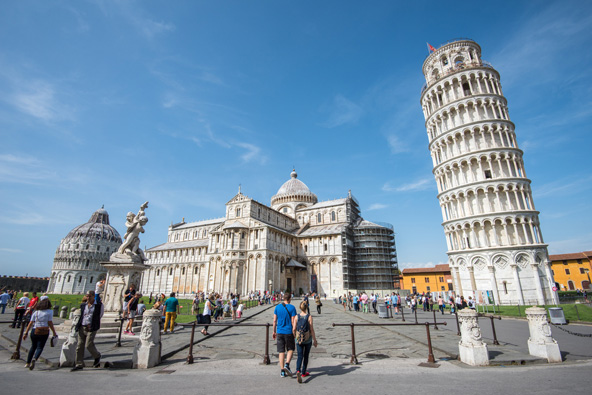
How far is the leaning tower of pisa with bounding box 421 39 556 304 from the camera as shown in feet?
88.0

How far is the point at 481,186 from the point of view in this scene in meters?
29.2

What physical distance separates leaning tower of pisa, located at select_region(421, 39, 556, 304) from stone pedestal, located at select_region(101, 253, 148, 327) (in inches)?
1186

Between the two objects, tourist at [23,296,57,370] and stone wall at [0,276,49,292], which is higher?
stone wall at [0,276,49,292]

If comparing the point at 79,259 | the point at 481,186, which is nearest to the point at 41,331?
the point at 481,186

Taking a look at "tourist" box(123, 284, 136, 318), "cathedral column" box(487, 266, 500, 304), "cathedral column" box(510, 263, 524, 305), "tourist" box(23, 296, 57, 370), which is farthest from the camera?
"cathedral column" box(487, 266, 500, 304)

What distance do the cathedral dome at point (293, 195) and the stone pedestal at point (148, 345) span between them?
53.7 meters

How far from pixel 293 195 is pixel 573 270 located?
170 feet

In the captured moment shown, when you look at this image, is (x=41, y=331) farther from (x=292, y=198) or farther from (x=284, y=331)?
(x=292, y=198)

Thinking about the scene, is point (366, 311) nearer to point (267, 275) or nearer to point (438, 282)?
point (267, 275)

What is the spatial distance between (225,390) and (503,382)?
535 centimetres

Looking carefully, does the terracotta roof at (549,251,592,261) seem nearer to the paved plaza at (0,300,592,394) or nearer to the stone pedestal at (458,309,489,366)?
the paved plaza at (0,300,592,394)

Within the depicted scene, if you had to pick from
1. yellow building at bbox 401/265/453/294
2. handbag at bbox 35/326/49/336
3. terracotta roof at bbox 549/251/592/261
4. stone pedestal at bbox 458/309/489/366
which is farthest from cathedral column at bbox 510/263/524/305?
terracotta roof at bbox 549/251/592/261

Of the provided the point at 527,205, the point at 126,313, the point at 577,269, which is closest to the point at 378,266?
the point at 527,205

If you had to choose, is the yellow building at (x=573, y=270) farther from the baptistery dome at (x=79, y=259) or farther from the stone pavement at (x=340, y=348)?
the baptistery dome at (x=79, y=259)
